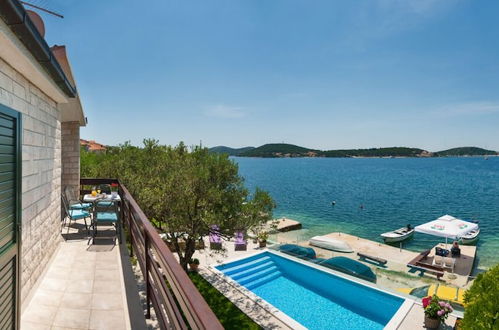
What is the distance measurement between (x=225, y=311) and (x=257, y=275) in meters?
5.45

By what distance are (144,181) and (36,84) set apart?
1041 centimetres

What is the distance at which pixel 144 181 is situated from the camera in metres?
14.4

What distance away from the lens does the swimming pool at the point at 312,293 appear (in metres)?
12.4

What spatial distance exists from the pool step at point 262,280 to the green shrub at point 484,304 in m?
11.3

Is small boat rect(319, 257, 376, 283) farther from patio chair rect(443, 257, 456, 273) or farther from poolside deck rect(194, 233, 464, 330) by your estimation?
patio chair rect(443, 257, 456, 273)

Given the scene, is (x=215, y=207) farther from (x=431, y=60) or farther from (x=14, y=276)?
(x=431, y=60)

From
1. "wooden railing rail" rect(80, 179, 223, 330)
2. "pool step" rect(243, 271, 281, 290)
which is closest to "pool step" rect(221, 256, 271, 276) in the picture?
"pool step" rect(243, 271, 281, 290)

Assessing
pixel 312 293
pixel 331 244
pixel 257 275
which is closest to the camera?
pixel 312 293

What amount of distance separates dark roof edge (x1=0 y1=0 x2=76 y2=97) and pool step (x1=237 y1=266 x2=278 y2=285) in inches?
550

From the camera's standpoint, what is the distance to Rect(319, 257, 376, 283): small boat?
14389 millimetres

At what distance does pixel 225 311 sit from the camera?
11195mm

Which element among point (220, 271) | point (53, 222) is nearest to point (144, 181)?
point (220, 271)

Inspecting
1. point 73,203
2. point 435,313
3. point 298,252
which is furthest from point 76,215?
point 298,252

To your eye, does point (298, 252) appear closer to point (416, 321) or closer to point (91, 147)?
point (416, 321)
